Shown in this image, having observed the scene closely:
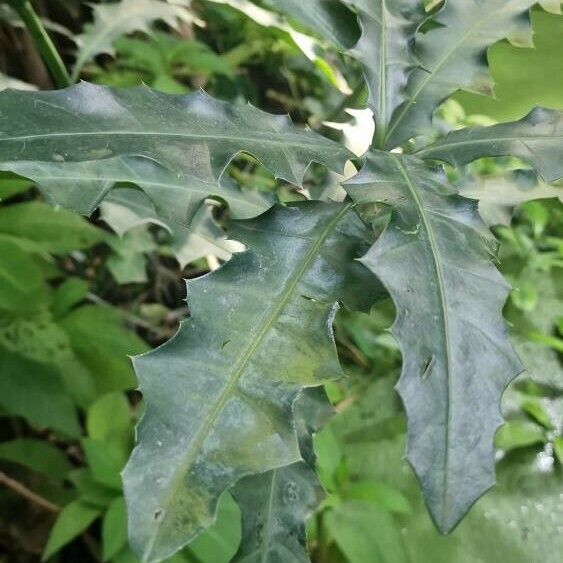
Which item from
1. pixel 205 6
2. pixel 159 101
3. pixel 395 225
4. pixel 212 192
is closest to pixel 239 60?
pixel 205 6

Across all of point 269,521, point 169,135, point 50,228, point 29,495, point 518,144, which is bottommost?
point 29,495

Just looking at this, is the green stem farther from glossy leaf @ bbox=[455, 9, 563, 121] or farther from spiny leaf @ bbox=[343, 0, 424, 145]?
glossy leaf @ bbox=[455, 9, 563, 121]

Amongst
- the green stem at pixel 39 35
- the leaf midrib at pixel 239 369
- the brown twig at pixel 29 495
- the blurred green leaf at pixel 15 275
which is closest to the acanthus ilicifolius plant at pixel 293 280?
the leaf midrib at pixel 239 369

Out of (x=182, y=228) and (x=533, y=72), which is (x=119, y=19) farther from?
(x=533, y=72)

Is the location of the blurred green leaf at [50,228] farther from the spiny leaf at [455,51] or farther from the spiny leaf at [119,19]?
the spiny leaf at [455,51]

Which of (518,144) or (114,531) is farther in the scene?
(114,531)

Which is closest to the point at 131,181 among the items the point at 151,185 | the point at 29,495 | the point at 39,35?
the point at 151,185

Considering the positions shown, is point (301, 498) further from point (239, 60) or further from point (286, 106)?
point (286, 106)
